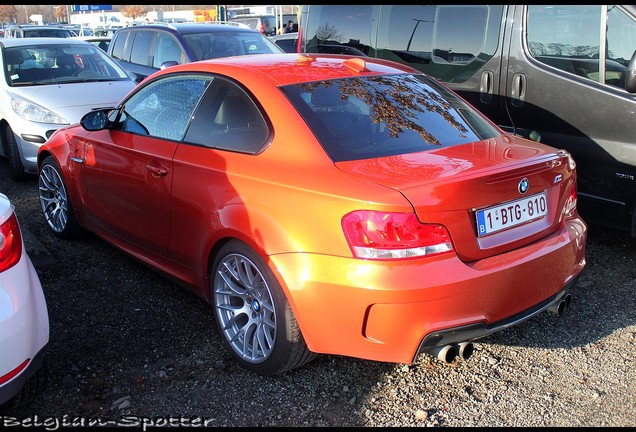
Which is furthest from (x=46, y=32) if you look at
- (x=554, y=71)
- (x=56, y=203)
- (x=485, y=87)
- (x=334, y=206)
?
(x=334, y=206)

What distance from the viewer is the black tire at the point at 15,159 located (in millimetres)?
7059

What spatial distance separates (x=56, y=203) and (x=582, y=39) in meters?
4.45

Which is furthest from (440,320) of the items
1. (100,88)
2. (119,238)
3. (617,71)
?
(100,88)

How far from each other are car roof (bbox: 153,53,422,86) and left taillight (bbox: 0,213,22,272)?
147 cm

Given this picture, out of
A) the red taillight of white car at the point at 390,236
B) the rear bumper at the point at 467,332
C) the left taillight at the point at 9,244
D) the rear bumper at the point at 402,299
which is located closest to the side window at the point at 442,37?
the rear bumper at the point at 402,299

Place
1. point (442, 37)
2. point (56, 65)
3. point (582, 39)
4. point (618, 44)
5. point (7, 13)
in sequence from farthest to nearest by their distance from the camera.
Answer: point (7, 13), point (56, 65), point (442, 37), point (582, 39), point (618, 44)

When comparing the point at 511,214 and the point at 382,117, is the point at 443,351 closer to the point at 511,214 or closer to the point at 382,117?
the point at 511,214

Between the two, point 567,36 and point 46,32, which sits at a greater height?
point 46,32

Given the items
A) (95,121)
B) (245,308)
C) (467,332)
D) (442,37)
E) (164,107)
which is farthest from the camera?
A: (442,37)

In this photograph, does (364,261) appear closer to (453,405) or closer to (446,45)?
(453,405)

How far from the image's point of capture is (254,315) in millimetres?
3258

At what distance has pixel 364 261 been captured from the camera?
2670 mm

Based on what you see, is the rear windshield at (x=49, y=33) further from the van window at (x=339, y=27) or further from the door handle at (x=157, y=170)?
the door handle at (x=157, y=170)

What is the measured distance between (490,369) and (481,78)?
301cm
